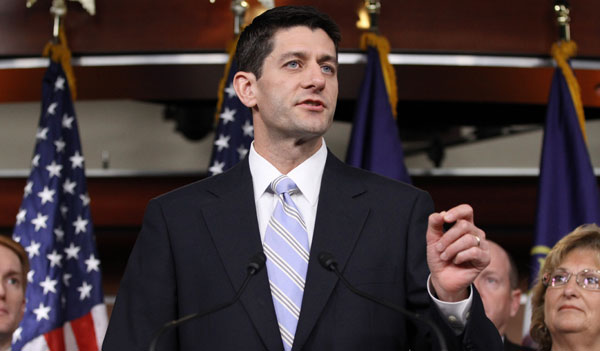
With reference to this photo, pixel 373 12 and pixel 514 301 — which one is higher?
pixel 373 12

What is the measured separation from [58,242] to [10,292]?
1.63 ft

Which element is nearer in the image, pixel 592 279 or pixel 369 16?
pixel 592 279

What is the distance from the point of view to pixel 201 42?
317 centimetres

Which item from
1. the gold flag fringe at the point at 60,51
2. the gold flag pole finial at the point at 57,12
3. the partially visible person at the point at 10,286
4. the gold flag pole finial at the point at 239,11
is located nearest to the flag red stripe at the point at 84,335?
the partially visible person at the point at 10,286

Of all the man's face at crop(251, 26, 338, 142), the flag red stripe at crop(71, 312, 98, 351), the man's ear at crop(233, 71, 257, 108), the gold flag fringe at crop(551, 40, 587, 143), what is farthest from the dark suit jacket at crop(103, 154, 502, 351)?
the gold flag fringe at crop(551, 40, 587, 143)

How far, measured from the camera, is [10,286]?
2.67 metres

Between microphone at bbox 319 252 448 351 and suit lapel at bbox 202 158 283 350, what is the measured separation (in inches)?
5.5

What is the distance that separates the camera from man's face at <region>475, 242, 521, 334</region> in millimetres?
3049

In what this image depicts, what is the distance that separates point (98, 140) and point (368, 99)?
1.97m

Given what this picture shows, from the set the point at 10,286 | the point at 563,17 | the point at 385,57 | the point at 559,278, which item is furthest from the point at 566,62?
the point at 10,286

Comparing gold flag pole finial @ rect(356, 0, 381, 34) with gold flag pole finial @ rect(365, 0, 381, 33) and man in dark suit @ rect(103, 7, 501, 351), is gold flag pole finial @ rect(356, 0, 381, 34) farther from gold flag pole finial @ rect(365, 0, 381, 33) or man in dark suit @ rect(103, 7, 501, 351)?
man in dark suit @ rect(103, 7, 501, 351)

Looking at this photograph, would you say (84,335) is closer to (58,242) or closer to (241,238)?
(58,242)

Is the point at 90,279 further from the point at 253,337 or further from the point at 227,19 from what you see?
the point at 253,337

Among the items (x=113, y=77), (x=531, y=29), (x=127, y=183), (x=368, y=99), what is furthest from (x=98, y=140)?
(x=531, y=29)
